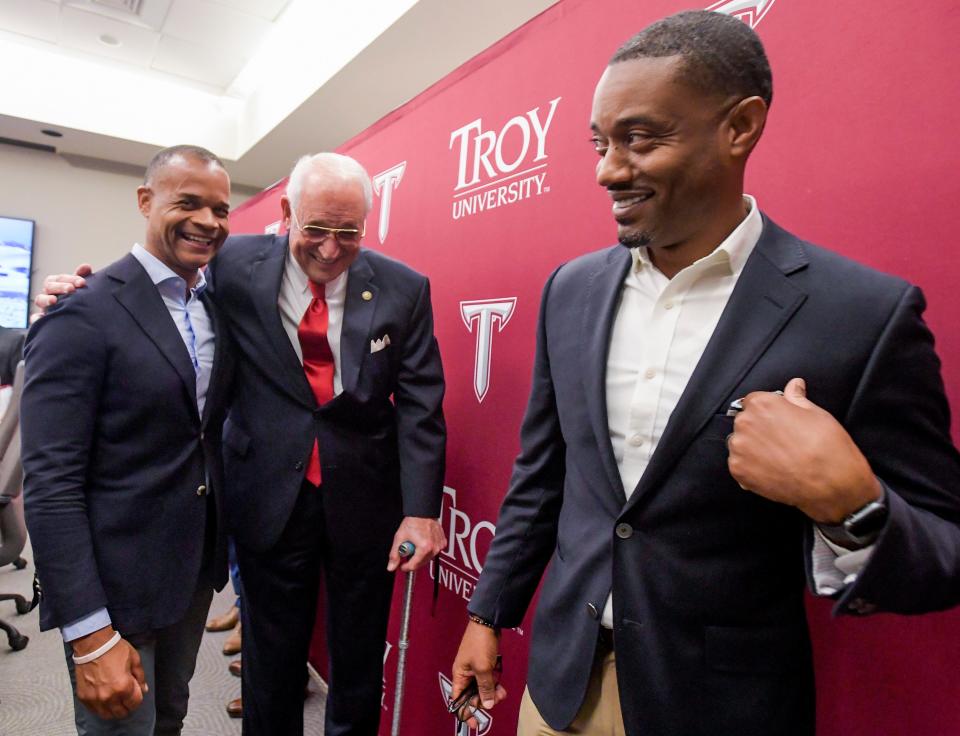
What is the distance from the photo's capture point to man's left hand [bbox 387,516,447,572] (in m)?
1.64

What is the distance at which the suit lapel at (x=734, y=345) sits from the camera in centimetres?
79

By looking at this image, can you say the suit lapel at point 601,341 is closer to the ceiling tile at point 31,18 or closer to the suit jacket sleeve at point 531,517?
the suit jacket sleeve at point 531,517

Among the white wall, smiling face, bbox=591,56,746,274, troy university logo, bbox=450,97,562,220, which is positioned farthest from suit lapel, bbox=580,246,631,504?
the white wall

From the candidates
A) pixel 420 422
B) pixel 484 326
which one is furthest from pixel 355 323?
pixel 484 326

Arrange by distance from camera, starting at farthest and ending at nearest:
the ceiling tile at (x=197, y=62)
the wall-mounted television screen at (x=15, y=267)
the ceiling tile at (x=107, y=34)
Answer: the wall-mounted television screen at (x=15, y=267), the ceiling tile at (x=197, y=62), the ceiling tile at (x=107, y=34)

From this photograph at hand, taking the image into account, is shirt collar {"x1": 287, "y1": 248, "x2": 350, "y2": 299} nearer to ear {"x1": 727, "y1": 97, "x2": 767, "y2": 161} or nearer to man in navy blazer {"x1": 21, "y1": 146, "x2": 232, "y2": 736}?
man in navy blazer {"x1": 21, "y1": 146, "x2": 232, "y2": 736}

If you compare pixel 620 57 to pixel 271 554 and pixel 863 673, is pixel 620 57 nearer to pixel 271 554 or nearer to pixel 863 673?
pixel 863 673

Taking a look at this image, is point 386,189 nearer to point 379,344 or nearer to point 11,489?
point 379,344

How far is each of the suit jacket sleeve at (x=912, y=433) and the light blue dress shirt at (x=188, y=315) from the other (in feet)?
4.45

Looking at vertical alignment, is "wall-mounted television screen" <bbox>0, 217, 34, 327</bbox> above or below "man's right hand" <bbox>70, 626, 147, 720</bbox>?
above

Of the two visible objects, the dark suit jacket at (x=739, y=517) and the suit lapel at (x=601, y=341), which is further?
the suit lapel at (x=601, y=341)

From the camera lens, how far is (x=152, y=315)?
1362 millimetres

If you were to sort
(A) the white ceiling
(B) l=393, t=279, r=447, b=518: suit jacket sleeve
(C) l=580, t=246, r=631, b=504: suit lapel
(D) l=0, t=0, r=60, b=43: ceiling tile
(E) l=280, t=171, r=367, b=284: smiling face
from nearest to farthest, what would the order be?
(C) l=580, t=246, r=631, b=504: suit lapel < (E) l=280, t=171, r=367, b=284: smiling face < (B) l=393, t=279, r=447, b=518: suit jacket sleeve < (A) the white ceiling < (D) l=0, t=0, r=60, b=43: ceiling tile

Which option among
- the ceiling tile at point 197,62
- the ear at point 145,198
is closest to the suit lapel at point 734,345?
the ear at point 145,198
